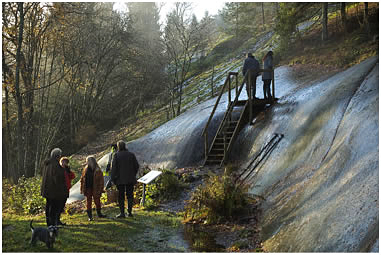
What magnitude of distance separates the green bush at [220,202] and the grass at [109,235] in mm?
605

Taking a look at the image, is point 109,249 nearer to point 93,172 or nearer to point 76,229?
point 76,229

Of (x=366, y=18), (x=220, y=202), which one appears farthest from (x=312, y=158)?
(x=366, y=18)

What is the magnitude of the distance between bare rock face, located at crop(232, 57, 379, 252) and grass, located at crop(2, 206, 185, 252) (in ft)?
6.43

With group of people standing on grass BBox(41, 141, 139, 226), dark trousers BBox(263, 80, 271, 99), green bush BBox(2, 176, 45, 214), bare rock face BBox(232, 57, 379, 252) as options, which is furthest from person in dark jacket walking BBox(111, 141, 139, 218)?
dark trousers BBox(263, 80, 271, 99)

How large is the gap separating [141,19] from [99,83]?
2042 centimetres

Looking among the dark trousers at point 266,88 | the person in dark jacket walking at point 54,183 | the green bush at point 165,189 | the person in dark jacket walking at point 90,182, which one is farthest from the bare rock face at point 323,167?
the person in dark jacket walking at point 54,183

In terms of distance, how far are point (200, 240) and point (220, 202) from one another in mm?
1321

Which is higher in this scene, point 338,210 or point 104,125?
point 338,210

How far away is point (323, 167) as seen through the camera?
7.02 meters

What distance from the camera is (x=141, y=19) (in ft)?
150

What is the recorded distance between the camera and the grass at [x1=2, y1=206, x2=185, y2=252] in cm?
612

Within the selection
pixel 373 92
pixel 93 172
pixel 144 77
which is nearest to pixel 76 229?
pixel 93 172

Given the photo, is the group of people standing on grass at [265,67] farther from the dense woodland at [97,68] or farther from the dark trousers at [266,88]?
the dense woodland at [97,68]

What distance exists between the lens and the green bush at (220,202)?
7.91 meters
